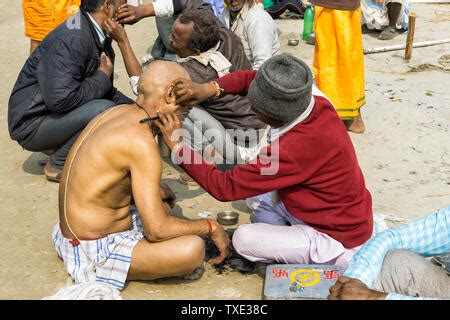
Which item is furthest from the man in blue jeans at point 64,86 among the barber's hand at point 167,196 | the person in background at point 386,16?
the person in background at point 386,16

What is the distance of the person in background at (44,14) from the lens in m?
7.91

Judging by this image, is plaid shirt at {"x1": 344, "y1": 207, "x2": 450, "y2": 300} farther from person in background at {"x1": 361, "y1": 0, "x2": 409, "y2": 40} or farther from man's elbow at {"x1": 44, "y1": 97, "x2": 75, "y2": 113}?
person in background at {"x1": 361, "y1": 0, "x2": 409, "y2": 40}

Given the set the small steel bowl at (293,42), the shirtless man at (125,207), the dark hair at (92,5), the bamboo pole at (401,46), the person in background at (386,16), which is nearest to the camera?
the shirtless man at (125,207)

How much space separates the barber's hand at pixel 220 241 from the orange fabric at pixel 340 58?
277 cm

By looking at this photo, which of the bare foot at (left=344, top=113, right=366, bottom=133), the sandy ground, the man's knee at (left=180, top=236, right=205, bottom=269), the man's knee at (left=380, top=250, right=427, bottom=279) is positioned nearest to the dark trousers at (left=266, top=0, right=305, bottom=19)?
the sandy ground

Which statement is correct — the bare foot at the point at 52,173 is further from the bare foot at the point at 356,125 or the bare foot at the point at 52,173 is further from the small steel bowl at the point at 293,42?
the small steel bowl at the point at 293,42

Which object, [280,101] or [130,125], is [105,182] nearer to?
[130,125]

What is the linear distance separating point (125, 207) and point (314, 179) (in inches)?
48.1

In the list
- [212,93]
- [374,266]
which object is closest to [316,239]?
[374,266]

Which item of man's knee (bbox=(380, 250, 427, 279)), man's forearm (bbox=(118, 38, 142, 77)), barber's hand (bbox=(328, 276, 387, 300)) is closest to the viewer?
barber's hand (bbox=(328, 276, 387, 300))

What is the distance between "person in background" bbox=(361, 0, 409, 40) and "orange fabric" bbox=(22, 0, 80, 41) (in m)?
4.54

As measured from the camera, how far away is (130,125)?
176 inches

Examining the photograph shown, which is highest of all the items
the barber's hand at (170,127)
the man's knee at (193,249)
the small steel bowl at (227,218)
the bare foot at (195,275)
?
the barber's hand at (170,127)

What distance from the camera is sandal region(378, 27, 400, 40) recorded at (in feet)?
34.2
